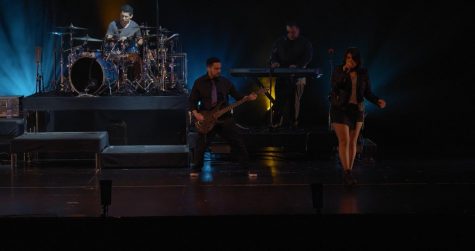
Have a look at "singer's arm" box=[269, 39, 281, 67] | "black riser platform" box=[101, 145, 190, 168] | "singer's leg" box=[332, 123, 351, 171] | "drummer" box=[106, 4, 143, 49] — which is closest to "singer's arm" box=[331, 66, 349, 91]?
"singer's leg" box=[332, 123, 351, 171]

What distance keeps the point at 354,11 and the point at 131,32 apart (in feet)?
12.9

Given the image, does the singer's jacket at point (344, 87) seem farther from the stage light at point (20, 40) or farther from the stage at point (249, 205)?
the stage light at point (20, 40)

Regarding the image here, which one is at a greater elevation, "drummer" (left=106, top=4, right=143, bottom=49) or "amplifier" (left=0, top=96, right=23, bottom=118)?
"drummer" (left=106, top=4, right=143, bottom=49)

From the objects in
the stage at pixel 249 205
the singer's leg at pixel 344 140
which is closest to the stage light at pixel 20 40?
the stage at pixel 249 205

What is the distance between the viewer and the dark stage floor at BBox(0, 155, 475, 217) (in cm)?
884

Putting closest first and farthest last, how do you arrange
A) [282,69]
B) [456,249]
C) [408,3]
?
[456,249] < [282,69] < [408,3]

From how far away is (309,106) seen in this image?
14.7m

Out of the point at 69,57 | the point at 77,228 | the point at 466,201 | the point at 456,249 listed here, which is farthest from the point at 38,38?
the point at 456,249

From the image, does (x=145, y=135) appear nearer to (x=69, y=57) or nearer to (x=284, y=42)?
(x=69, y=57)

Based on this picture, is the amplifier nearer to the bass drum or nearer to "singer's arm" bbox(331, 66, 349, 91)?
the bass drum

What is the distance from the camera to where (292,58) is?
13.4 metres

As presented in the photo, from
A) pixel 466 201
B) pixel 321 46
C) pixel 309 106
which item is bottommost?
pixel 466 201

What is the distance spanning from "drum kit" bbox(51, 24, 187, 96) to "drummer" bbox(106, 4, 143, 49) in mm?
22

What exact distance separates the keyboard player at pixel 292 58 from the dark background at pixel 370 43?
109 cm
